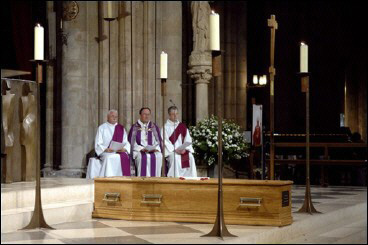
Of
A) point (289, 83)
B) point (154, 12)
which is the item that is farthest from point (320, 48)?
point (154, 12)

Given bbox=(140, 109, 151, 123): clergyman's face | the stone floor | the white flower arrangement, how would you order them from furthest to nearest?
the white flower arrangement → bbox=(140, 109, 151, 123): clergyman's face → the stone floor

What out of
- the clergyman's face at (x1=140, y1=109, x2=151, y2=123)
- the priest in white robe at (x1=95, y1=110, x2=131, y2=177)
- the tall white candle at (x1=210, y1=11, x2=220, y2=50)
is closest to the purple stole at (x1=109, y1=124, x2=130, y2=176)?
the priest in white robe at (x1=95, y1=110, x2=131, y2=177)

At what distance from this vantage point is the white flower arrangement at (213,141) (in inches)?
511

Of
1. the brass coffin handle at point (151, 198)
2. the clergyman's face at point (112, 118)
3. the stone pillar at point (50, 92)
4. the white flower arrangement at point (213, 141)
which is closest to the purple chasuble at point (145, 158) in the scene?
the clergyman's face at point (112, 118)

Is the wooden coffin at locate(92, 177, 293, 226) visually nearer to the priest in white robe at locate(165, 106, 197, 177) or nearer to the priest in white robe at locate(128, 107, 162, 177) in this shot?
the priest in white robe at locate(128, 107, 162, 177)

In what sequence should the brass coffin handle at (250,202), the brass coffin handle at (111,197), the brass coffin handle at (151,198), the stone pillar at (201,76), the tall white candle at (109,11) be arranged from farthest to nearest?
the stone pillar at (201,76) < the tall white candle at (109,11) < the brass coffin handle at (111,197) < the brass coffin handle at (151,198) < the brass coffin handle at (250,202)

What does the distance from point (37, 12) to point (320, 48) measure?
336 inches

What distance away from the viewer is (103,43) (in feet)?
41.7

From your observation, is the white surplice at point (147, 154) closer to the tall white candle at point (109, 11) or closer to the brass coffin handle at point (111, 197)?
the tall white candle at point (109, 11)

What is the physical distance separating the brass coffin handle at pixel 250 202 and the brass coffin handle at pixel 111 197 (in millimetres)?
1316

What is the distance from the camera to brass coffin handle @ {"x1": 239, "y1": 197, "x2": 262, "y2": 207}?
7289mm

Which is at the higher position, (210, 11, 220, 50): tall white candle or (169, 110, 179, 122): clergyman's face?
(210, 11, 220, 50): tall white candle

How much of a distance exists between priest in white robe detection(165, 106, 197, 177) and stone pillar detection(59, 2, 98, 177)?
4.17 ft

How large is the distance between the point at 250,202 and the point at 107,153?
14.8 ft
